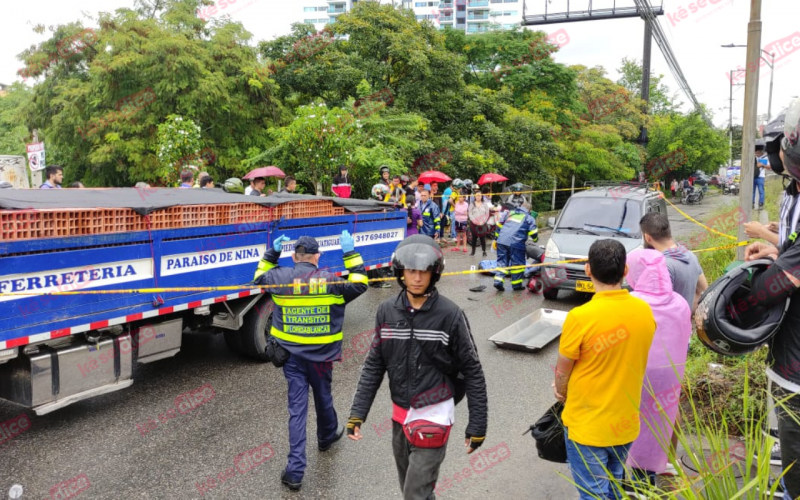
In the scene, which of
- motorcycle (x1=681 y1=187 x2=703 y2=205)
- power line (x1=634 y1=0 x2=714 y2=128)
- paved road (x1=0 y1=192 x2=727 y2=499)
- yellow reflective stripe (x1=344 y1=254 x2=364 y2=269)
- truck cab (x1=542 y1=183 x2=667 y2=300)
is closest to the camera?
paved road (x1=0 y1=192 x2=727 y2=499)

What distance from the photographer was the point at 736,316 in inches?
107

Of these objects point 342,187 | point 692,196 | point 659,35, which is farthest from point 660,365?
point 692,196

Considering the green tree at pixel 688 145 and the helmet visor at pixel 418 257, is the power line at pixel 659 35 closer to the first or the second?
the green tree at pixel 688 145

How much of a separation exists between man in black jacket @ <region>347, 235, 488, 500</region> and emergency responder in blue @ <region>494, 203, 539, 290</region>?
794 cm

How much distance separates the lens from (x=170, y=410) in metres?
5.78

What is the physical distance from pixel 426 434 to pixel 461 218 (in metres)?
14.0

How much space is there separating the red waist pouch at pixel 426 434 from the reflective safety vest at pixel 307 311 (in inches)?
60.7

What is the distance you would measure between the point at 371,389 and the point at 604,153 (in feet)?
84.3

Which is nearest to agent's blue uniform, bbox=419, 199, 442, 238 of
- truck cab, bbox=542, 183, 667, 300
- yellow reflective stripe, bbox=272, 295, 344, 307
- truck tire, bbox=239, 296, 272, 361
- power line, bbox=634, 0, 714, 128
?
truck cab, bbox=542, 183, 667, 300

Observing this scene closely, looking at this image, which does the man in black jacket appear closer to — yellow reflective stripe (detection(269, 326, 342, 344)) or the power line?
yellow reflective stripe (detection(269, 326, 342, 344))

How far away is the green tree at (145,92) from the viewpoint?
1811 cm

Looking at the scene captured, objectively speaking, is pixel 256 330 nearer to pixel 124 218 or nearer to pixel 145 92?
pixel 124 218

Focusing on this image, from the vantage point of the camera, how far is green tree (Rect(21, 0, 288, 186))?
1811cm

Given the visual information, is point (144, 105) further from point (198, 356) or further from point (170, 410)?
point (170, 410)
